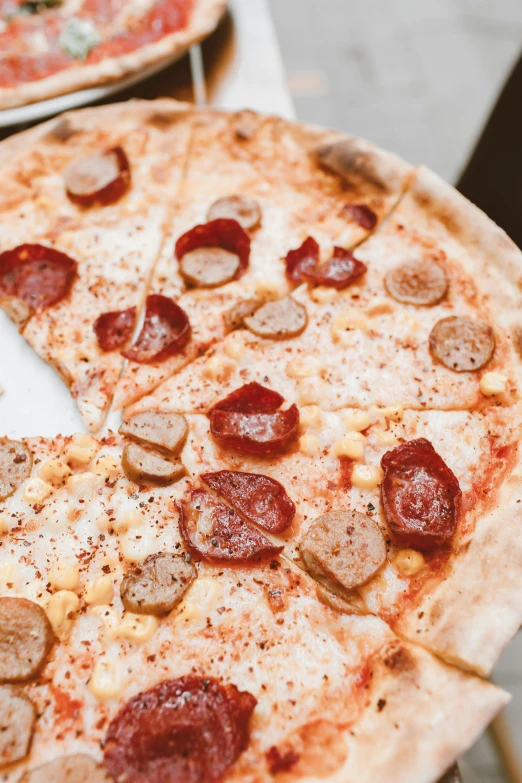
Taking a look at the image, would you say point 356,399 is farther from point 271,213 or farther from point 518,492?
point 271,213

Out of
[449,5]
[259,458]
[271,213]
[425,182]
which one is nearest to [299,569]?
[259,458]

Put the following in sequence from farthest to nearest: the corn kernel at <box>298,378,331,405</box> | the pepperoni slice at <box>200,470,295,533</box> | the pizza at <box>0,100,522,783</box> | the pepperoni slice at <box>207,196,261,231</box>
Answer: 1. the pepperoni slice at <box>207,196,261,231</box>
2. the corn kernel at <box>298,378,331,405</box>
3. the pepperoni slice at <box>200,470,295,533</box>
4. the pizza at <box>0,100,522,783</box>

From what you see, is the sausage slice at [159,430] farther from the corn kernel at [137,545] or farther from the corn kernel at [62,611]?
the corn kernel at [62,611]

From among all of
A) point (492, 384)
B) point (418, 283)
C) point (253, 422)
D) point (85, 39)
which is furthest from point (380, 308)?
point (85, 39)

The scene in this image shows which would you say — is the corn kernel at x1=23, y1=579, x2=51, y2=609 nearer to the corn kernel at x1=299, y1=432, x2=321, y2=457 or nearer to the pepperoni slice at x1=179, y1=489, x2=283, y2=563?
the pepperoni slice at x1=179, y1=489, x2=283, y2=563

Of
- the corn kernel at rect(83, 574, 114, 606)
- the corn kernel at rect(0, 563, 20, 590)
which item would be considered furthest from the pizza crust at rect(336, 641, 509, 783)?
the corn kernel at rect(0, 563, 20, 590)
